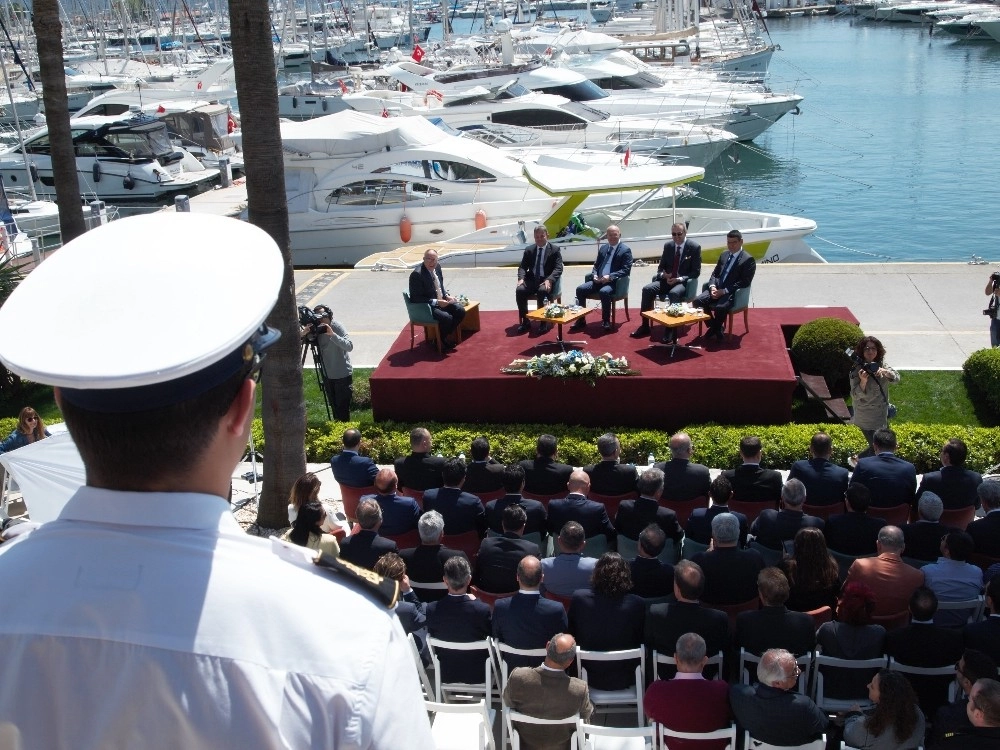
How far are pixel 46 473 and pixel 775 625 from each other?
5314mm

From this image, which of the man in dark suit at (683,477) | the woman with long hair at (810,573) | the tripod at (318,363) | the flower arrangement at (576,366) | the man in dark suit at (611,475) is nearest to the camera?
the woman with long hair at (810,573)

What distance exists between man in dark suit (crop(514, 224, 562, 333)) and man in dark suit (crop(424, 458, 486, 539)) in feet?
19.0

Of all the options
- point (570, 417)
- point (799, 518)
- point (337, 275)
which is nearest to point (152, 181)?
point (337, 275)

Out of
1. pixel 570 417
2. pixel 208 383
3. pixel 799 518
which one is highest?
pixel 208 383

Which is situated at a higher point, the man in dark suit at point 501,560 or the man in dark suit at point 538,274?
the man in dark suit at point 538,274

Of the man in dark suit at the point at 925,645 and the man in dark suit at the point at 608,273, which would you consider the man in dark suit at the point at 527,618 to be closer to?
the man in dark suit at the point at 925,645

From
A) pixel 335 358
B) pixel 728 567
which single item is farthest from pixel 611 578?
pixel 335 358

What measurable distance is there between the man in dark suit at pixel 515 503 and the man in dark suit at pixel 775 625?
88.0 inches

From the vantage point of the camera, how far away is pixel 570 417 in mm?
12469

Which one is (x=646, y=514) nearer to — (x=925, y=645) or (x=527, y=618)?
(x=527, y=618)

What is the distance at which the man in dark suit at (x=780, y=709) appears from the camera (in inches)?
215

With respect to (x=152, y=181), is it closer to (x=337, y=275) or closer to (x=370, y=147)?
(x=370, y=147)

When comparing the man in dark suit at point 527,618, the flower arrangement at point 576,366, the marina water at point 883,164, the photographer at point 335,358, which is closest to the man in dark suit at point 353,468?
the photographer at point 335,358

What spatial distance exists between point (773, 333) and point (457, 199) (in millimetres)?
13272
